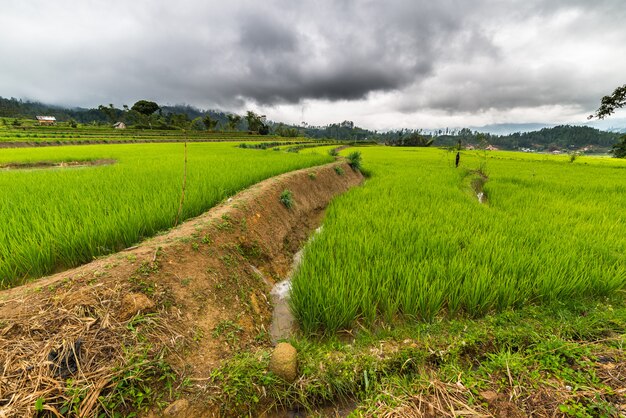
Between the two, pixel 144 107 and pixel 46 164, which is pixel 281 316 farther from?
pixel 144 107

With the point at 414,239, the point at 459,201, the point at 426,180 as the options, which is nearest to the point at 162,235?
the point at 414,239


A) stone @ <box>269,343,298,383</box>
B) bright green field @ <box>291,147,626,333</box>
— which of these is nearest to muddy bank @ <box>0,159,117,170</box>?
bright green field @ <box>291,147,626,333</box>

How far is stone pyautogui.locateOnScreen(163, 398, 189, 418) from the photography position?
1506 mm

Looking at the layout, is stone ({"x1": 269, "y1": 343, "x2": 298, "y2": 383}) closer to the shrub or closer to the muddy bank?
the shrub

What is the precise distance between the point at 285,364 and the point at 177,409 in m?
0.69

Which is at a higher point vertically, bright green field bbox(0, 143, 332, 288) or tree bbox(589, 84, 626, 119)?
tree bbox(589, 84, 626, 119)

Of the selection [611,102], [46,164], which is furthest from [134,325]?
[611,102]

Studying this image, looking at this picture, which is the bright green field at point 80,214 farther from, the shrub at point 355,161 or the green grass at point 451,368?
the shrub at point 355,161

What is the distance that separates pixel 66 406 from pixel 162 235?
1.95m

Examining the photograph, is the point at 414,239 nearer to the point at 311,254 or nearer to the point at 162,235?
the point at 311,254

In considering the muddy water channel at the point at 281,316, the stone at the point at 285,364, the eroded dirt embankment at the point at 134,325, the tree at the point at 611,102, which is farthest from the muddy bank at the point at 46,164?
the tree at the point at 611,102

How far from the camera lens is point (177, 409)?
1525 mm

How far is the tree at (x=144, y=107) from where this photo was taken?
65062mm

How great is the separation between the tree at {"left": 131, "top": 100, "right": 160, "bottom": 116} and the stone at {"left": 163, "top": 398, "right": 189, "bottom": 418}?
8044cm
